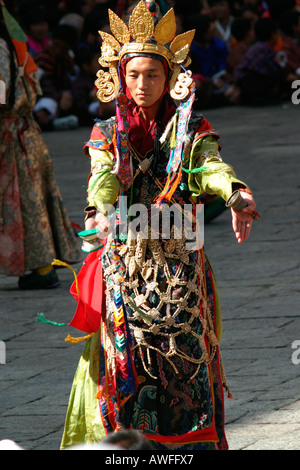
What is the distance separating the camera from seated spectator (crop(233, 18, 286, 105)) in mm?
14289

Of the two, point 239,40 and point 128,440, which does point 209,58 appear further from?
point 128,440

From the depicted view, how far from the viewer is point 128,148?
3.33 m

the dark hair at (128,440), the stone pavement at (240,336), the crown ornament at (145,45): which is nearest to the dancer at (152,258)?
the crown ornament at (145,45)

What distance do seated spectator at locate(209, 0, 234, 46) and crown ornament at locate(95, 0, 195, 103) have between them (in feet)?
40.4

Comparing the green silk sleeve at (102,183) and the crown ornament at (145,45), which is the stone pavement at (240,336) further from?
the crown ornament at (145,45)

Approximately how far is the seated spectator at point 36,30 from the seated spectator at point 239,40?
297 cm

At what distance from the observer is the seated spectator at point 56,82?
42.7ft

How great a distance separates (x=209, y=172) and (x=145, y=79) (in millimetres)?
392

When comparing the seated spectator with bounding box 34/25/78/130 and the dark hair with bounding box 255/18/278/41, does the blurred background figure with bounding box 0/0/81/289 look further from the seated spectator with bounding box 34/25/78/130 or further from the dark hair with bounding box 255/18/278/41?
the dark hair with bounding box 255/18/278/41

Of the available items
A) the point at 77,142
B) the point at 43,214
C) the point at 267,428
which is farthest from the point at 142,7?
the point at 77,142

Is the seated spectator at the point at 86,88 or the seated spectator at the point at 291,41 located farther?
the seated spectator at the point at 291,41

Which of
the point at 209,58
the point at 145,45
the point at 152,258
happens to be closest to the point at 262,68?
the point at 209,58

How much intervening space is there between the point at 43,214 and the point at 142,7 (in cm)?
328

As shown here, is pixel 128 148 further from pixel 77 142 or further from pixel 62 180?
pixel 77 142
